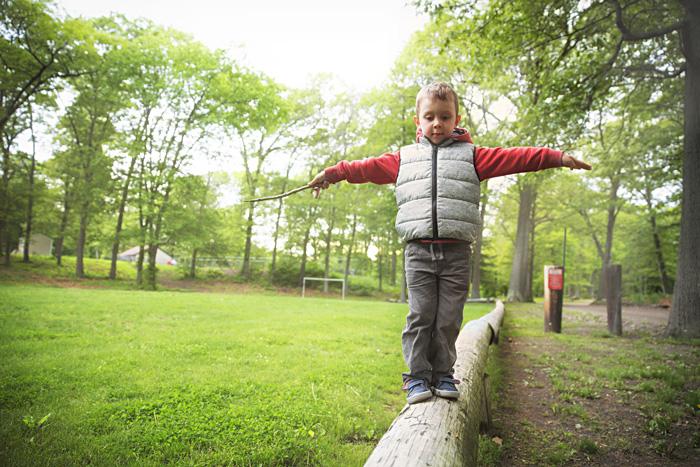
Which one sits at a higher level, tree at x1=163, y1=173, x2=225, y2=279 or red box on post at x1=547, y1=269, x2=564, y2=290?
tree at x1=163, y1=173, x2=225, y2=279

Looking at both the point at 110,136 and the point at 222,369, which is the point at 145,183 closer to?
the point at 110,136

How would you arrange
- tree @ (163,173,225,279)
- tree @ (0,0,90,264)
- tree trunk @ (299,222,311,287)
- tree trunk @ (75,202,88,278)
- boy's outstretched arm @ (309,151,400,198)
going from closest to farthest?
1. boy's outstretched arm @ (309,151,400,198)
2. tree @ (0,0,90,264)
3. tree @ (163,173,225,279)
4. tree trunk @ (75,202,88,278)
5. tree trunk @ (299,222,311,287)

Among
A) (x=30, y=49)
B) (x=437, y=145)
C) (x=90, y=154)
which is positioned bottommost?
(x=437, y=145)

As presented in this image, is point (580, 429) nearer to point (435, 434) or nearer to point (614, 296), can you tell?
point (435, 434)

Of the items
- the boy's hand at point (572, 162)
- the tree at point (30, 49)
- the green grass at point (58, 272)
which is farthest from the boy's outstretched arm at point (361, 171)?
the green grass at point (58, 272)

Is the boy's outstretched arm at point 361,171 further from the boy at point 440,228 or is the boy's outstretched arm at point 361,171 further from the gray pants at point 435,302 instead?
the gray pants at point 435,302

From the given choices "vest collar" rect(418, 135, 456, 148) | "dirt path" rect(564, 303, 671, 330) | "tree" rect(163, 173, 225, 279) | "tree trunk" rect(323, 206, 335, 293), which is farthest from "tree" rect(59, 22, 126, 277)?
"dirt path" rect(564, 303, 671, 330)

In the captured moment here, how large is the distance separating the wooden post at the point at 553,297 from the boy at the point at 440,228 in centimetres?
747

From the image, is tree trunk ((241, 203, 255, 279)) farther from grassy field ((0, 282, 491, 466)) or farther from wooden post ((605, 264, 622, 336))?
wooden post ((605, 264, 622, 336))

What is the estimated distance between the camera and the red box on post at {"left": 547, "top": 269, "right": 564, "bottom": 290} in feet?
29.5

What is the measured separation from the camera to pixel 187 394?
3.59 metres

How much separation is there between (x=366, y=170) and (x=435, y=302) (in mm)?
1098

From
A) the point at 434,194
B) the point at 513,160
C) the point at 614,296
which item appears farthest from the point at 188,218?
the point at 513,160

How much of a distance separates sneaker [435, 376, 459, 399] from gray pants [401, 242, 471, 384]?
44mm
